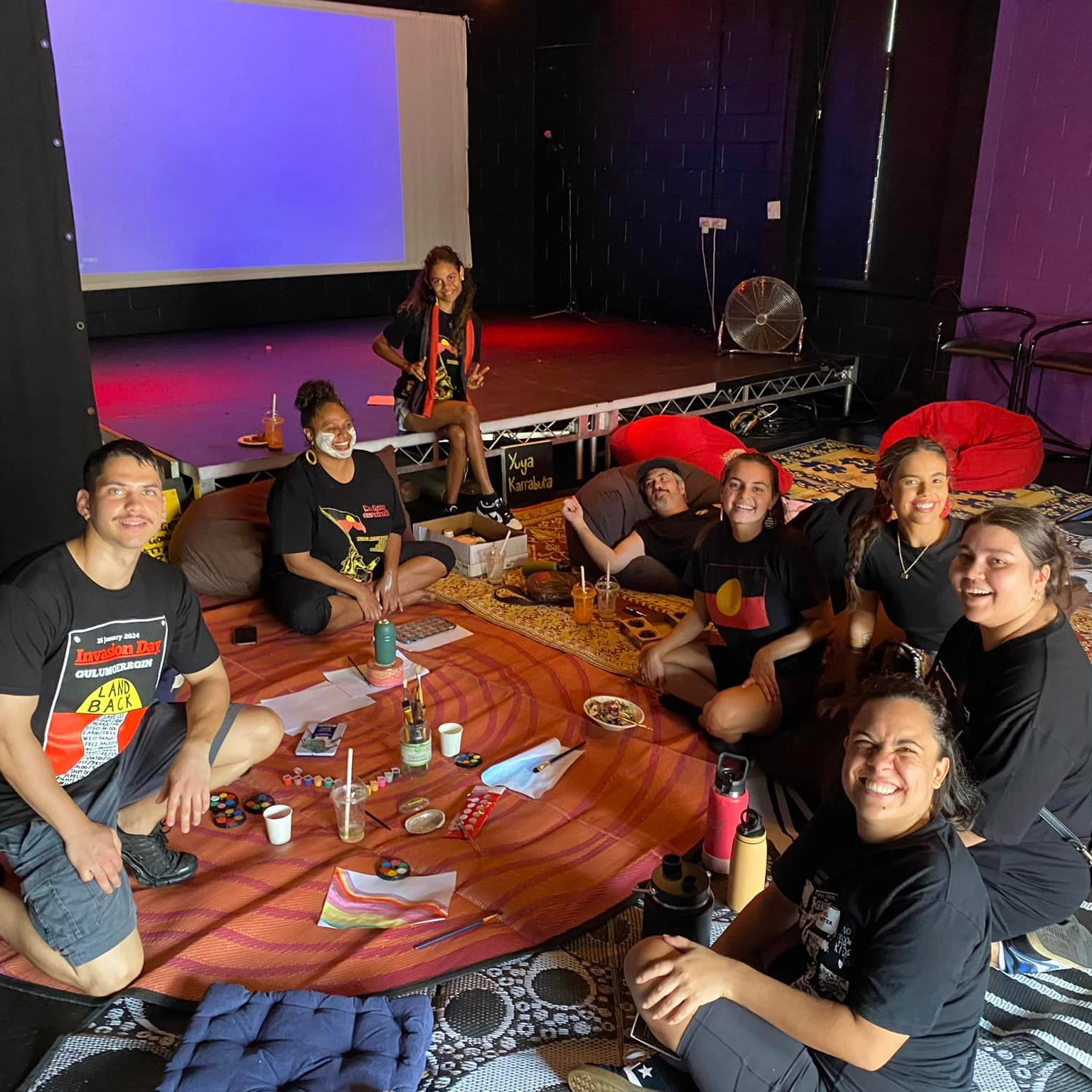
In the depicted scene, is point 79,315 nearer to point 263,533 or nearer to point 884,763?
point 263,533

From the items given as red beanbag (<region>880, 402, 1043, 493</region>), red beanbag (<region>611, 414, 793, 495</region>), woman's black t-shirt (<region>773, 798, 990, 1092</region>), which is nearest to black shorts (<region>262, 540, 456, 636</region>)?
red beanbag (<region>611, 414, 793, 495</region>)

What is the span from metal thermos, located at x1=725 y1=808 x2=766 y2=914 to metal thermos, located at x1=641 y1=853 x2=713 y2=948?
296 millimetres

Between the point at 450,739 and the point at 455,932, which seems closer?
the point at 455,932

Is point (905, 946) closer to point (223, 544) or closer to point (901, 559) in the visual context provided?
point (901, 559)

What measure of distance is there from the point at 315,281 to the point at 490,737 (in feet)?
25.2

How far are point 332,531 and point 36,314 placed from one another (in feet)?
4.18

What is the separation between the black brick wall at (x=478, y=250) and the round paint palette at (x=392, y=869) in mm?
7575

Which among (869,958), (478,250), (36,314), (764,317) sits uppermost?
(36,314)

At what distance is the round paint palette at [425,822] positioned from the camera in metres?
2.78

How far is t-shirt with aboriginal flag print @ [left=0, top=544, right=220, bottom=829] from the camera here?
2.18 m

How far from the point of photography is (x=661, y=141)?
9414 millimetres

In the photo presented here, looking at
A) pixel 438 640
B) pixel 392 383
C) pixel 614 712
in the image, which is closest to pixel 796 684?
pixel 614 712

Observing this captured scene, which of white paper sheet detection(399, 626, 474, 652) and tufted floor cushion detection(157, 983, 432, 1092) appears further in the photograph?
white paper sheet detection(399, 626, 474, 652)

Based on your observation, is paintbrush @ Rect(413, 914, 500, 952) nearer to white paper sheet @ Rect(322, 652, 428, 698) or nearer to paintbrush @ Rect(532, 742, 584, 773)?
paintbrush @ Rect(532, 742, 584, 773)
